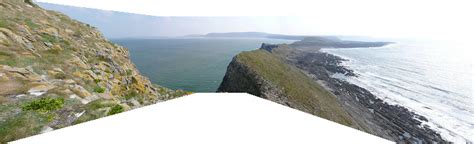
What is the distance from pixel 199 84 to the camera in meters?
89.5

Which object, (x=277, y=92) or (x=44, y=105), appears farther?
(x=277, y=92)

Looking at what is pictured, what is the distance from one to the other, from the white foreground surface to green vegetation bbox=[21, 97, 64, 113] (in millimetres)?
7922

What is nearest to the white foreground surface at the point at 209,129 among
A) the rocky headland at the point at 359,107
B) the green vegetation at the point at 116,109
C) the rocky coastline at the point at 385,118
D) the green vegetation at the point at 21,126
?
the green vegetation at the point at 21,126

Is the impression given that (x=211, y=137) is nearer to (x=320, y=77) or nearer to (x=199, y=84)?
(x=199, y=84)

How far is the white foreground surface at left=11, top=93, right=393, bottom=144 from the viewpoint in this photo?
3.79 metres

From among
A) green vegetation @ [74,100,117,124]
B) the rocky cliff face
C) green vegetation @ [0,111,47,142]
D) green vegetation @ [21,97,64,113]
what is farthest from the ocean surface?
green vegetation @ [0,111,47,142]

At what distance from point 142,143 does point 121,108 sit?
9015 mm

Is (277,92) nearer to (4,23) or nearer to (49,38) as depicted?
(49,38)

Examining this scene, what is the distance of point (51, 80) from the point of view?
1474 cm

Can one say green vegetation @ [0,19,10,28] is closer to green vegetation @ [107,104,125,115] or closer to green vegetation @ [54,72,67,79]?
green vegetation @ [54,72,67,79]

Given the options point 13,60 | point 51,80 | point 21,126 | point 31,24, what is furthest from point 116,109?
point 31,24

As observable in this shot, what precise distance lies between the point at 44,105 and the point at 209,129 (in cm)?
1036

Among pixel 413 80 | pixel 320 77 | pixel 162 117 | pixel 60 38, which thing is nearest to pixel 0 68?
pixel 60 38

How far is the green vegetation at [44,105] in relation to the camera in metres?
10.1
